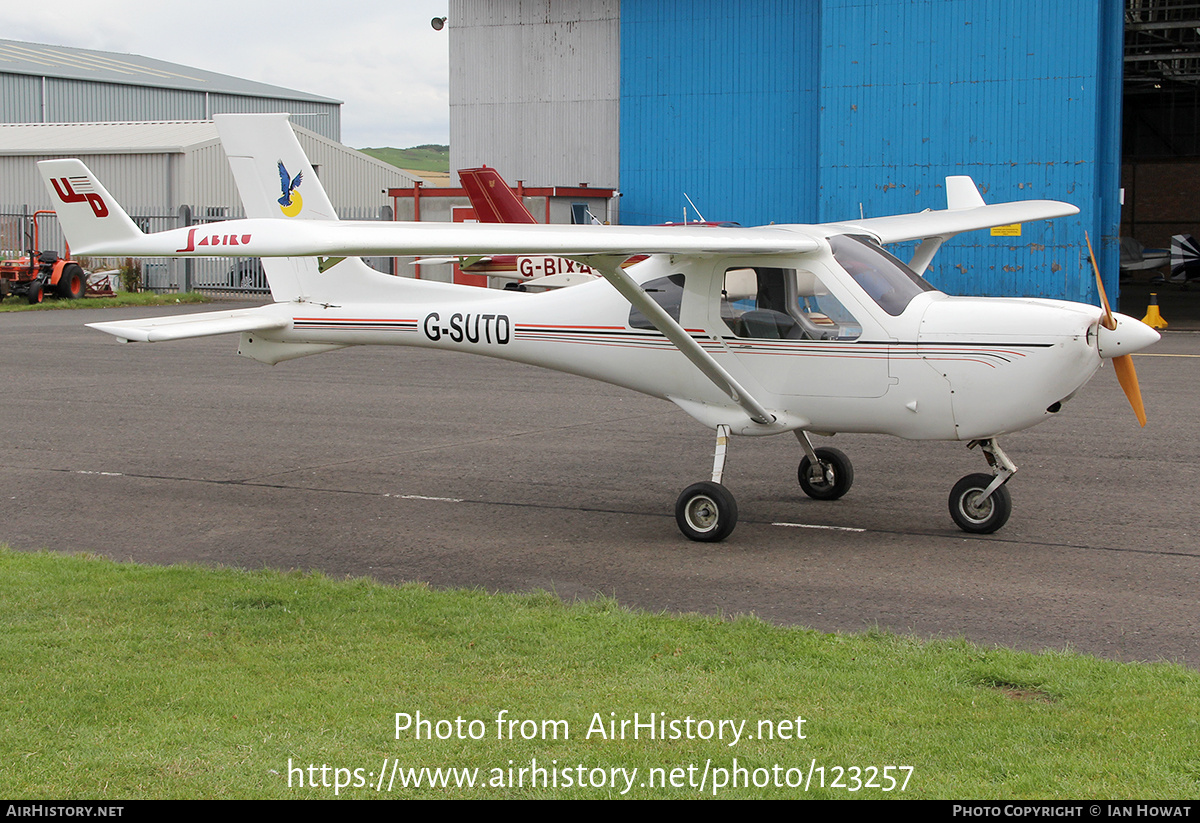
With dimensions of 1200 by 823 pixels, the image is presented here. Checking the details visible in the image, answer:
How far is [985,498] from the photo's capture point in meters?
8.27

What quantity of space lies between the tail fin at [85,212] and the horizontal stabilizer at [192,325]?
2.42ft

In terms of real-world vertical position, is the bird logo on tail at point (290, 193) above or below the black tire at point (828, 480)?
above

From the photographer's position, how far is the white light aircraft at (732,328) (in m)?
7.55

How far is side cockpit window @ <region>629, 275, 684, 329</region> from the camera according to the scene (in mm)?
8617

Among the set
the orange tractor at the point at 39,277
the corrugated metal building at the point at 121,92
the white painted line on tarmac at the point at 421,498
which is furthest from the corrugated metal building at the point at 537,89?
the corrugated metal building at the point at 121,92

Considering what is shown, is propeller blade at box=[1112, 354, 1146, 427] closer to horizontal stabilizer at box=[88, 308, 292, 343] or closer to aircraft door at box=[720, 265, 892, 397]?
aircraft door at box=[720, 265, 892, 397]

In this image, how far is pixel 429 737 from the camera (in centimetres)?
465

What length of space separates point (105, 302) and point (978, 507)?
89.6 feet

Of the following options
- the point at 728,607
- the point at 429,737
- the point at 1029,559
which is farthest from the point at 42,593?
the point at 1029,559

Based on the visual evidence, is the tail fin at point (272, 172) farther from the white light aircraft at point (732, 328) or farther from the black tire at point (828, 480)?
the black tire at point (828, 480)

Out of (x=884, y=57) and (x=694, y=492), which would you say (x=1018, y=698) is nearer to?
(x=694, y=492)

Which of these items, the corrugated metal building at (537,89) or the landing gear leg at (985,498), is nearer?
the landing gear leg at (985,498)

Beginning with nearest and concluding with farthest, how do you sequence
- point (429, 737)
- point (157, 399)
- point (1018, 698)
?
point (429, 737) < point (1018, 698) < point (157, 399)
